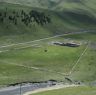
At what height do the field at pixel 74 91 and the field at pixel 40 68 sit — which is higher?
the field at pixel 74 91

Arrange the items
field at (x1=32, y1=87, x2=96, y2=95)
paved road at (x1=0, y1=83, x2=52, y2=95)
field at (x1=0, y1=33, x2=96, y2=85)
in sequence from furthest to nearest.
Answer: field at (x1=0, y1=33, x2=96, y2=85) → paved road at (x1=0, y1=83, x2=52, y2=95) → field at (x1=32, y1=87, x2=96, y2=95)

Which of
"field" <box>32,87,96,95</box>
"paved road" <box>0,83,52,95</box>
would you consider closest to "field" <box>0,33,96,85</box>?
"paved road" <box>0,83,52,95</box>

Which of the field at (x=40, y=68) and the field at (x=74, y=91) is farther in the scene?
the field at (x=40, y=68)

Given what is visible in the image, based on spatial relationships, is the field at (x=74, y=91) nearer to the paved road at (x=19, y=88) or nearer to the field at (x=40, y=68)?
the paved road at (x=19, y=88)

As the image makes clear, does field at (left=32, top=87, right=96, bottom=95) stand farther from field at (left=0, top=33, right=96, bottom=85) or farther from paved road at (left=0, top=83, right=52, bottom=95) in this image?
field at (left=0, top=33, right=96, bottom=85)

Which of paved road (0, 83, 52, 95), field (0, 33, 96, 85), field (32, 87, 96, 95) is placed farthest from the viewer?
field (0, 33, 96, 85)

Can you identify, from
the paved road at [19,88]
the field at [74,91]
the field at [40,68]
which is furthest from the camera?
the field at [40,68]

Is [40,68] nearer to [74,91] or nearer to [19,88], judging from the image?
[19,88]

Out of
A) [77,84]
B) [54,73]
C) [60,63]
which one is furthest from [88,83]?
[60,63]

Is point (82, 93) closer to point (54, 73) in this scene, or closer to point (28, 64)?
point (54, 73)

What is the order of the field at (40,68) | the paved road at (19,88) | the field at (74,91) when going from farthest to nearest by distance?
the field at (40,68) → the paved road at (19,88) → the field at (74,91)

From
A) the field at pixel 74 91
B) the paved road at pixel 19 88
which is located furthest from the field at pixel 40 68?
the field at pixel 74 91

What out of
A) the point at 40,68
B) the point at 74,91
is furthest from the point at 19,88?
the point at 40,68
